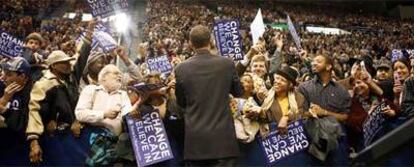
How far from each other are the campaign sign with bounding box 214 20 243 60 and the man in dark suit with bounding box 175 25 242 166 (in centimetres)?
164

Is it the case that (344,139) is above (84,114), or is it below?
below

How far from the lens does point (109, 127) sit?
3459 millimetres

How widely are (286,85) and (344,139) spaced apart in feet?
1.75

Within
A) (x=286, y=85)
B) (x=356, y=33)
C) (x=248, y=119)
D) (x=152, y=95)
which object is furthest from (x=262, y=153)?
(x=356, y=33)

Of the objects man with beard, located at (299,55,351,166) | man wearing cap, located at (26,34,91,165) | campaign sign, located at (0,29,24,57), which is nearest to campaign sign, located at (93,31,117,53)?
campaign sign, located at (0,29,24,57)

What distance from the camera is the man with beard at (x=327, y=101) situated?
3.54 meters

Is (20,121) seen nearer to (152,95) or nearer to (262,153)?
(152,95)

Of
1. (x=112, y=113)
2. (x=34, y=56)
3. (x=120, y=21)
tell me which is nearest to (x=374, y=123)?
(x=112, y=113)

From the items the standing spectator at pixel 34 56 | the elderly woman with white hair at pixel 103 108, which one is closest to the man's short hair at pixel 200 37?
the elderly woman with white hair at pixel 103 108

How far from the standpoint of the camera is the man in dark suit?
297 cm

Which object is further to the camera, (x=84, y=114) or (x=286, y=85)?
(x=286, y=85)

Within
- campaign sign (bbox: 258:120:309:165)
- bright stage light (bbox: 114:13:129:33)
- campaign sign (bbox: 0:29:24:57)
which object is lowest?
campaign sign (bbox: 258:120:309:165)

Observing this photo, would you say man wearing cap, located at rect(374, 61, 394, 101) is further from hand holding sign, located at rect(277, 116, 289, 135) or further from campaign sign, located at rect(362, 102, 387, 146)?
hand holding sign, located at rect(277, 116, 289, 135)

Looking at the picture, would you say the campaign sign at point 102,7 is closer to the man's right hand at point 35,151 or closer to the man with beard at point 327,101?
the man's right hand at point 35,151
